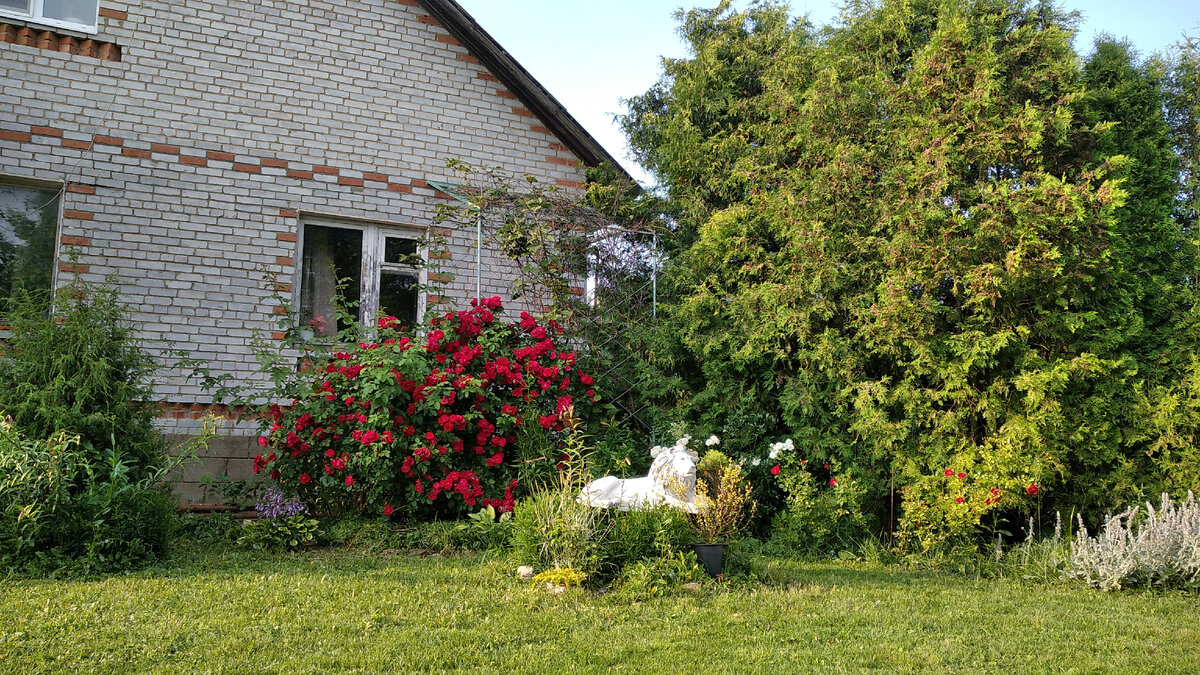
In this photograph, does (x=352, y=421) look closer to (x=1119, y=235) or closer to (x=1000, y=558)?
(x=1000, y=558)

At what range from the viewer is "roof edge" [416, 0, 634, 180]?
8.38 meters

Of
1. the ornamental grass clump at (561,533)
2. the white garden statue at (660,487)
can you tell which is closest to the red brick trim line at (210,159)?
the white garden statue at (660,487)

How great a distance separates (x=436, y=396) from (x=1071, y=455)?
4.78 metres

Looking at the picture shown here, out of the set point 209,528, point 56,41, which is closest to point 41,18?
point 56,41

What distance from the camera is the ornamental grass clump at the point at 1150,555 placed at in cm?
514

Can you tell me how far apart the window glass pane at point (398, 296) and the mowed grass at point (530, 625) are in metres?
3.59

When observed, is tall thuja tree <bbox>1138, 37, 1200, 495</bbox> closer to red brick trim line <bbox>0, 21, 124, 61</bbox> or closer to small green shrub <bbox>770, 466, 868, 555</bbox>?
small green shrub <bbox>770, 466, 868, 555</bbox>

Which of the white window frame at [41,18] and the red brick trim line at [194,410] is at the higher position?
the white window frame at [41,18]

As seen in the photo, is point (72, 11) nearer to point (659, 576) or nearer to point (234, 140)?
point (234, 140)

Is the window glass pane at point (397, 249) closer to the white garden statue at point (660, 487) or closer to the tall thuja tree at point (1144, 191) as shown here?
the white garden statue at point (660, 487)

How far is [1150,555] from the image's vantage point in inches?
204

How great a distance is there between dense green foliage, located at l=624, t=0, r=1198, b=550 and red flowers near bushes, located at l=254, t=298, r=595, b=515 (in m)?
1.46

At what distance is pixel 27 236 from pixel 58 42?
5.65 feet

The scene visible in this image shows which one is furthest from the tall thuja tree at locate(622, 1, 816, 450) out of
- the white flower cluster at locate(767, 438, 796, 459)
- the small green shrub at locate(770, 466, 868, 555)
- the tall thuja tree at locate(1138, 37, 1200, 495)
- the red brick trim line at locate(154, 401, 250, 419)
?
the red brick trim line at locate(154, 401, 250, 419)
